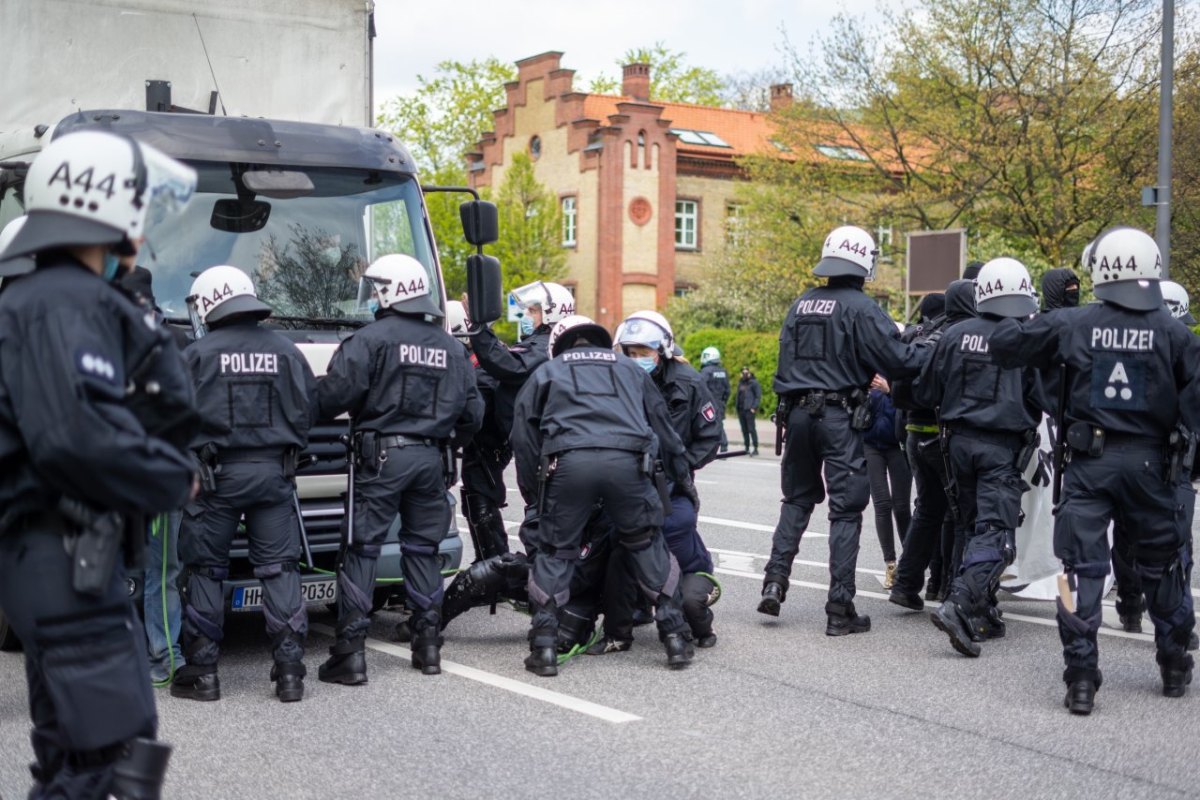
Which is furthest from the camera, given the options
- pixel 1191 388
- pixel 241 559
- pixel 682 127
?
pixel 682 127

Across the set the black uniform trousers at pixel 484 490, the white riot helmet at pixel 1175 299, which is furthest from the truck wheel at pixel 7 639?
the white riot helmet at pixel 1175 299

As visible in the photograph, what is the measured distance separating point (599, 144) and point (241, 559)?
42216 millimetres

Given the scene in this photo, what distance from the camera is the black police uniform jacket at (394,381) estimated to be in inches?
280

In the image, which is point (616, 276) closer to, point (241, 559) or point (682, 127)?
point (682, 127)

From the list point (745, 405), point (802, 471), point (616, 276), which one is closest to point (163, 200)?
point (802, 471)

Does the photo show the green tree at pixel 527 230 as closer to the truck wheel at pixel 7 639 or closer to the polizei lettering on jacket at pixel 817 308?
the polizei lettering on jacket at pixel 817 308

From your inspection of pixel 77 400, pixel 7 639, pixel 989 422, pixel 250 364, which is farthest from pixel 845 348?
pixel 77 400

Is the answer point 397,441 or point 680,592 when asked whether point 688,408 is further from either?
point 397,441

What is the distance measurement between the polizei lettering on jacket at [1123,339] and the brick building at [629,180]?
39442 millimetres

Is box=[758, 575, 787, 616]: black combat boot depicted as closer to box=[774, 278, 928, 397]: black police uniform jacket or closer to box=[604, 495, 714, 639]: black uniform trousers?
box=[604, 495, 714, 639]: black uniform trousers

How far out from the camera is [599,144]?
48.5 meters

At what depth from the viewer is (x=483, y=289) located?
27.1 ft

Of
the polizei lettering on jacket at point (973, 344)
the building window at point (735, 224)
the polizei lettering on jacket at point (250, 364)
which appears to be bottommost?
the polizei lettering on jacket at point (250, 364)

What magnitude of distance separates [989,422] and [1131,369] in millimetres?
1457
